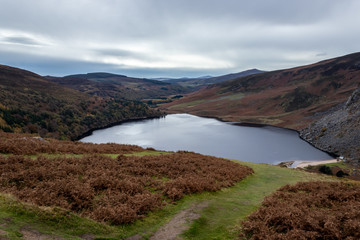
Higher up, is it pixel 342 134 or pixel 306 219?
pixel 306 219

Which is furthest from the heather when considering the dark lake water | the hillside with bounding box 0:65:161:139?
the hillside with bounding box 0:65:161:139

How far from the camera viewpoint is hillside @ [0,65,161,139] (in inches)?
2766

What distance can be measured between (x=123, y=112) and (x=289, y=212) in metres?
137

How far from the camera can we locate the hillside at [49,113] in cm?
7025

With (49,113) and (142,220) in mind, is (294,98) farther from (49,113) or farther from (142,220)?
(142,220)

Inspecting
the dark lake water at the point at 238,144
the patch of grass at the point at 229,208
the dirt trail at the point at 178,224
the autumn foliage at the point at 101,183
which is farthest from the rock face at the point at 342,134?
the dirt trail at the point at 178,224

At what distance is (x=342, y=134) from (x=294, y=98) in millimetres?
76838

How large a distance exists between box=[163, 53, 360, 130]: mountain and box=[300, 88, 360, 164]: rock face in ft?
63.6

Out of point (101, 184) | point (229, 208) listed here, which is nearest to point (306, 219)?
point (229, 208)

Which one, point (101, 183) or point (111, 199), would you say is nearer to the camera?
point (111, 199)

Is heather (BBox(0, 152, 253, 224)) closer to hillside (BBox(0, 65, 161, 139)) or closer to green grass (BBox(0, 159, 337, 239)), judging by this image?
green grass (BBox(0, 159, 337, 239))

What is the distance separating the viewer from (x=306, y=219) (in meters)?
9.75

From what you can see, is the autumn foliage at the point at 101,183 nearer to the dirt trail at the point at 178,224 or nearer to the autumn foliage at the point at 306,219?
the dirt trail at the point at 178,224

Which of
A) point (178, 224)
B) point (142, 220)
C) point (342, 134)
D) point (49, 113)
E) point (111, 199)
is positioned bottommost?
point (342, 134)
